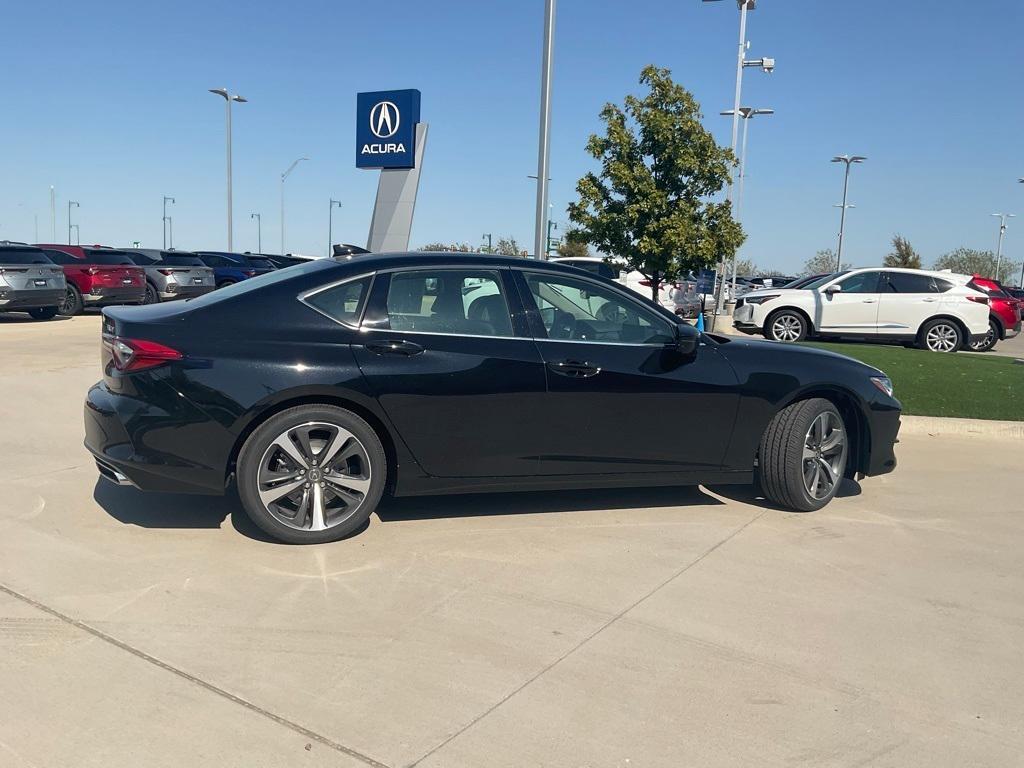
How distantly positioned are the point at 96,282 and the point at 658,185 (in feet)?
39.4

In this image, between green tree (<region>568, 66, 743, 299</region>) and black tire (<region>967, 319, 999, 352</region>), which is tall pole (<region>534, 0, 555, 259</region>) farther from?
black tire (<region>967, 319, 999, 352</region>)

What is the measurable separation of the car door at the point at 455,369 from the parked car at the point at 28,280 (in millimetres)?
14319

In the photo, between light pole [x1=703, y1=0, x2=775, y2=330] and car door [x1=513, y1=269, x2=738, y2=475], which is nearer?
car door [x1=513, y1=269, x2=738, y2=475]

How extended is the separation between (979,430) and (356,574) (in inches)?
253

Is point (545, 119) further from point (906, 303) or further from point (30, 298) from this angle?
point (30, 298)

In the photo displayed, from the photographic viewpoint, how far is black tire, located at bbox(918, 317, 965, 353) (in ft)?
55.2

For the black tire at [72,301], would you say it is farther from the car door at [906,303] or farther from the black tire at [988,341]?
the black tire at [988,341]

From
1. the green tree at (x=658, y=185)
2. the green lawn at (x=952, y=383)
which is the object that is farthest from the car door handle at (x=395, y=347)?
the green tree at (x=658, y=185)

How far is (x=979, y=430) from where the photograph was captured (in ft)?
27.2

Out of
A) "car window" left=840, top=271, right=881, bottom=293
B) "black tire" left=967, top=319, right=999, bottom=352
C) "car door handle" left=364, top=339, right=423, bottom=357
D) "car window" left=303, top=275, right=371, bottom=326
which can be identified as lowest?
"black tire" left=967, top=319, right=999, bottom=352

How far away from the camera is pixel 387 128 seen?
19.1 meters

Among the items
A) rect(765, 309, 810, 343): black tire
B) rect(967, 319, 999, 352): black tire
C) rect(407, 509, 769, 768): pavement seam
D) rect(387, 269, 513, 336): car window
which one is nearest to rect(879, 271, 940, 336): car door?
rect(967, 319, 999, 352): black tire

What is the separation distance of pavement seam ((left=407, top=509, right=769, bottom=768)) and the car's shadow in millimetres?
704

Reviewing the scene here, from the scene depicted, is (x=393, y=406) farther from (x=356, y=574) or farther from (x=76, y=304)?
(x=76, y=304)
